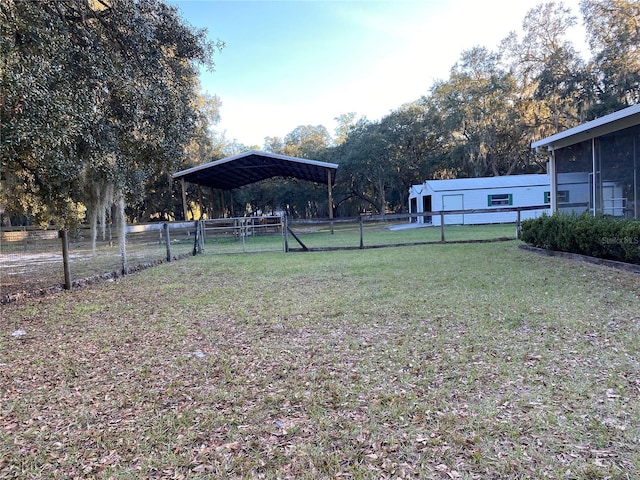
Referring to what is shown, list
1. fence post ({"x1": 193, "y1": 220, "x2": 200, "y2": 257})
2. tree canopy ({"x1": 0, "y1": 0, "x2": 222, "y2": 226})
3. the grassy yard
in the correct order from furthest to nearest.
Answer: fence post ({"x1": 193, "y1": 220, "x2": 200, "y2": 257}), tree canopy ({"x1": 0, "y1": 0, "x2": 222, "y2": 226}), the grassy yard

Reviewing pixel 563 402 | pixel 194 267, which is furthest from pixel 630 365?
pixel 194 267

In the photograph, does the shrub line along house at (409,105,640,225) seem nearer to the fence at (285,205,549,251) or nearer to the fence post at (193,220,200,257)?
the fence at (285,205,549,251)

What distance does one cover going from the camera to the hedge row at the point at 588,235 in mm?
6117

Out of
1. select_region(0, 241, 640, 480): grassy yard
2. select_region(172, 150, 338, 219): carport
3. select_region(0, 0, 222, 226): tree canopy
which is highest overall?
select_region(172, 150, 338, 219): carport

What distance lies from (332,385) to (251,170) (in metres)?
20.6

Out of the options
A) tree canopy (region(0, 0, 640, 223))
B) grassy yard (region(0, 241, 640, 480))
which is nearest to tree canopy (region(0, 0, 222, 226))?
tree canopy (region(0, 0, 640, 223))

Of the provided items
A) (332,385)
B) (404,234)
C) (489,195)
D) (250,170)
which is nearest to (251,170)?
(250,170)

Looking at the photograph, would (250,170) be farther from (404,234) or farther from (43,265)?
(43,265)

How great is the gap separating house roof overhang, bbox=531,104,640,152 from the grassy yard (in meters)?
3.55

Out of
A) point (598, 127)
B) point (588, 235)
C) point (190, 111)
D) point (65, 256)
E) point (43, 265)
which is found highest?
point (190, 111)

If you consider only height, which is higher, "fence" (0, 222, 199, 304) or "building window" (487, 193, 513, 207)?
"building window" (487, 193, 513, 207)

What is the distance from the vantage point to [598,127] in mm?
7879

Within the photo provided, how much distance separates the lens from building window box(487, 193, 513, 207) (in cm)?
2166

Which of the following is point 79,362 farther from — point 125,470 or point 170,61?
point 170,61
